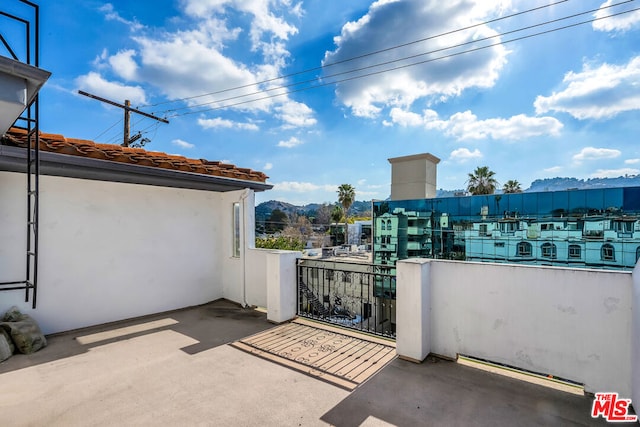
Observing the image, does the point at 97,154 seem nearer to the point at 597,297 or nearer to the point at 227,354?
the point at 227,354

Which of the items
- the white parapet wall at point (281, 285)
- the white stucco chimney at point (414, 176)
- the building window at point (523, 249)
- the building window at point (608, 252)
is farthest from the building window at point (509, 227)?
the white parapet wall at point (281, 285)

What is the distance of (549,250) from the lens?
1131 centimetres

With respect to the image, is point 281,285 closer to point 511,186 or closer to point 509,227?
point 509,227

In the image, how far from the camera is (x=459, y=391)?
2.77 meters

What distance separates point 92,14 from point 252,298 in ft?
22.5

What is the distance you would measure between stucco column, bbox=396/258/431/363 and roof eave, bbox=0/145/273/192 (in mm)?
3746

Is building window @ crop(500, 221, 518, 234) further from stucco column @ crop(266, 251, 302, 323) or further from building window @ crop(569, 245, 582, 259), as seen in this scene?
stucco column @ crop(266, 251, 302, 323)

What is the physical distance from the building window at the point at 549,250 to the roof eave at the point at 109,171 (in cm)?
1220

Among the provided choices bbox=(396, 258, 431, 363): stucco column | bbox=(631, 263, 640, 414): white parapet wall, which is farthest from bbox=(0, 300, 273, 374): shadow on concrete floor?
bbox=(631, 263, 640, 414): white parapet wall

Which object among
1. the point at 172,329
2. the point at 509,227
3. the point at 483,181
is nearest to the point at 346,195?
the point at 483,181

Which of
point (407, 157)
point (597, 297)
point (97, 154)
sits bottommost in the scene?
point (597, 297)

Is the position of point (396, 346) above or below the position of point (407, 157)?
below

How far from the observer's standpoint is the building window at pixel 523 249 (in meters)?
11.7

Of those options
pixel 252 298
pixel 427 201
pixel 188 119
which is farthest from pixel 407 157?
pixel 252 298
